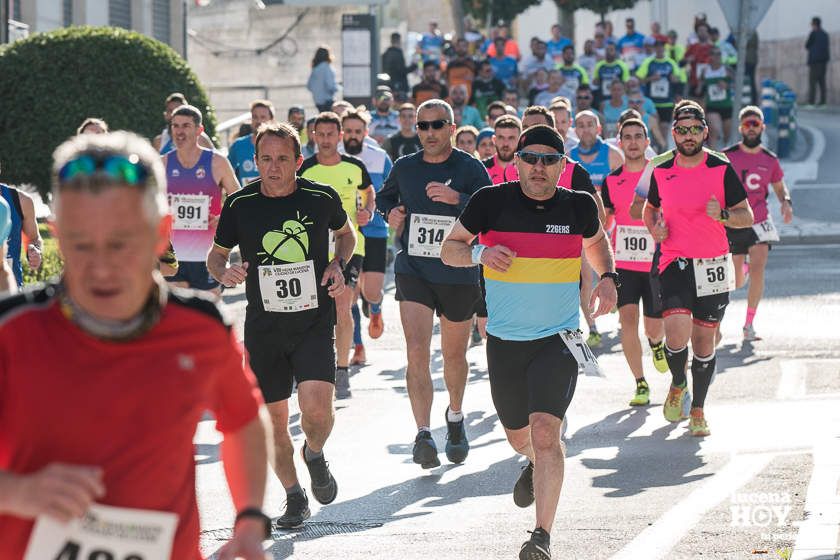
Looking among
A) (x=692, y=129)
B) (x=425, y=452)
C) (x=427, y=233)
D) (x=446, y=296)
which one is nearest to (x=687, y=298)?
(x=692, y=129)

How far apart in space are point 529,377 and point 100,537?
4.12 meters

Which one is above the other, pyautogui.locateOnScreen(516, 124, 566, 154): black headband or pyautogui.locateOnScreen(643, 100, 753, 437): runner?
pyautogui.locateOnScreen(516, 124, 566, 154): black headband

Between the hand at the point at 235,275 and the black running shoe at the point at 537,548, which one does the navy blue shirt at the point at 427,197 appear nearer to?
the hand at the point at 235,275

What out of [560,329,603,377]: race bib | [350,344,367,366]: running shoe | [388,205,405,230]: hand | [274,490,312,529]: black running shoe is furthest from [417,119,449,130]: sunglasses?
[350,344,367,366]: running shoe

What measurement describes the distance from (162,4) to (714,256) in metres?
27.2

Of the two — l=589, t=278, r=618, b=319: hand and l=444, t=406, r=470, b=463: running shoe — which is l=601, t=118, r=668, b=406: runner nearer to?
l=444, t=406, r=470, b=463: running shoe

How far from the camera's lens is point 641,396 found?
37.1ft

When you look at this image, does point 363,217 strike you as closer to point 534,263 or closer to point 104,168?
point 534,263

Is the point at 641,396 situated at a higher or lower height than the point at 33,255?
lower

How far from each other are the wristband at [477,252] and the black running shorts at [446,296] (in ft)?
7.15

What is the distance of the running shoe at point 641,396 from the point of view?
1128 cm

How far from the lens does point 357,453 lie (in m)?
9.68

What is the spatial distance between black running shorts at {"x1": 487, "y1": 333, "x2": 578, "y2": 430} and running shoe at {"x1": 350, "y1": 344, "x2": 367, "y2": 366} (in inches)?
230

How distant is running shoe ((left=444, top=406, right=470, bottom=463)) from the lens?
935 cm
